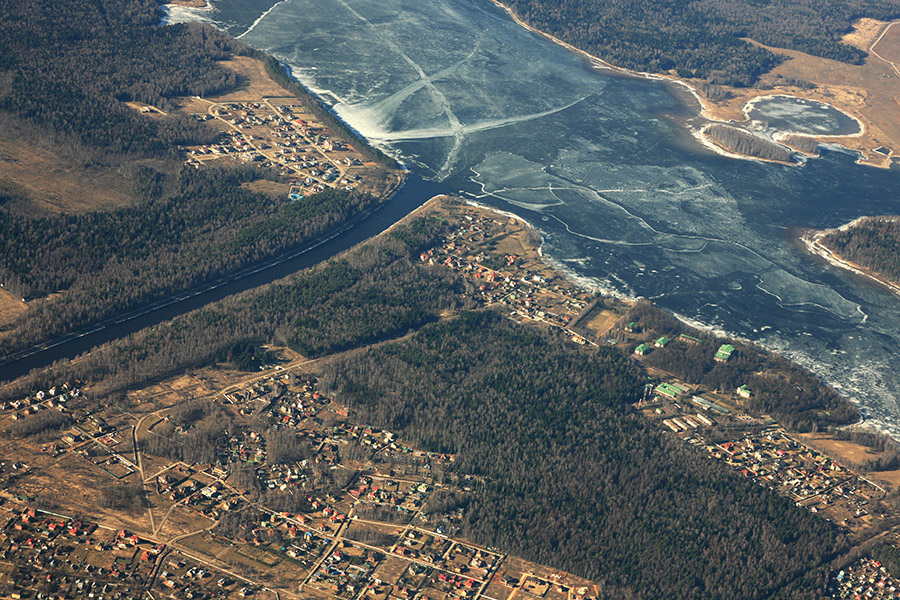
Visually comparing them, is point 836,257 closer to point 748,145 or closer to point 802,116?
point 748,145

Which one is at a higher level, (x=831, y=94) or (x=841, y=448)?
(x=831, y=94)

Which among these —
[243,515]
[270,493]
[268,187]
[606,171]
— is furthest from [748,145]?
[243,515]

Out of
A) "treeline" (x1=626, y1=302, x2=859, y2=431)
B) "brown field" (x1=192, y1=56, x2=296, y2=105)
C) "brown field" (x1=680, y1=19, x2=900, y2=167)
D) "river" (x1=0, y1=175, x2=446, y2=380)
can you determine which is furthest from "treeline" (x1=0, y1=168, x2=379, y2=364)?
"brown field" (x1=680, y1=19, x2=900, y2=167)

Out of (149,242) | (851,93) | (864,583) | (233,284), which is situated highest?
(851,93)

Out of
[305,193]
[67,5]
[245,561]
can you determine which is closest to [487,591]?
[245,561]

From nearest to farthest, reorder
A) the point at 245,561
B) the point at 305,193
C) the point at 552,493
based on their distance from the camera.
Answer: the point at 245,561
the point at 552,493
the point at 305,193

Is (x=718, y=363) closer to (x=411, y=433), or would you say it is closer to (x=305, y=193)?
(x=411, y=433)

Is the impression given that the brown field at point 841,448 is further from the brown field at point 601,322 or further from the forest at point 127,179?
the forest at point 127,179
